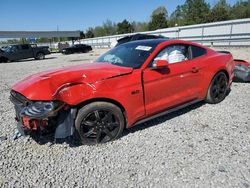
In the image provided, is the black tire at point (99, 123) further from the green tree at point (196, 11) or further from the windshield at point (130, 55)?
the green tree at point (196, 11)

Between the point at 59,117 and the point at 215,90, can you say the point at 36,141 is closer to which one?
the point at 59,117

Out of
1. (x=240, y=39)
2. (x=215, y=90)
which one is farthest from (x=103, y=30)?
(x=215, y=90)

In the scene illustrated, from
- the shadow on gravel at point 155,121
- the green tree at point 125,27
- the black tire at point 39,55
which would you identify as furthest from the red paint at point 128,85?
the green tree at point 125,27

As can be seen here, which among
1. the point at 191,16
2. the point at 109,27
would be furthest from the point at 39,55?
the point at 109,27

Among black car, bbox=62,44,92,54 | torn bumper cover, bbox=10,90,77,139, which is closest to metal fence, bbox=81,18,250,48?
black car, bbox=62,44,92,54

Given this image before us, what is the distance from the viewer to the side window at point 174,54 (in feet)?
13.1

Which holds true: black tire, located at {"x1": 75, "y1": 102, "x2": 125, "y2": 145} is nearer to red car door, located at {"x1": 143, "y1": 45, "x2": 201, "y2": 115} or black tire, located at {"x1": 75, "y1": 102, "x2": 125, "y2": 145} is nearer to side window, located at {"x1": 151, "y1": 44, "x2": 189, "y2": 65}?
red car door, located at {"x1": 143, "y1": 45, "x2": 201, "y2": 115}

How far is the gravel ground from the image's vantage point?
8.54 feet

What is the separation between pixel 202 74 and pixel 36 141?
328cm

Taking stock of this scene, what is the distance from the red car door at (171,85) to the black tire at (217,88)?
0.53 m

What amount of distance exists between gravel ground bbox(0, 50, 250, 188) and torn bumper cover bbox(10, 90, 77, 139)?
0.38 meters

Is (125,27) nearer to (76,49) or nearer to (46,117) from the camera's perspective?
(76,49)

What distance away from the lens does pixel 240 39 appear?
1644 cm

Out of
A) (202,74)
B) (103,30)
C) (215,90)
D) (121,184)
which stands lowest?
(121,184)
